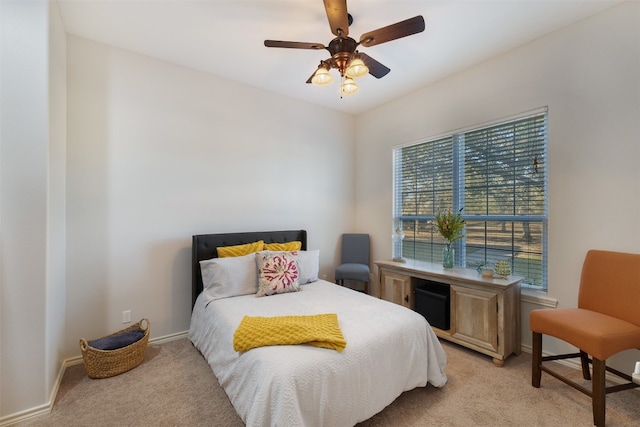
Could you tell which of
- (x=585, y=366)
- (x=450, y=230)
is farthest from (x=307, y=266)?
(x=585, y=366)

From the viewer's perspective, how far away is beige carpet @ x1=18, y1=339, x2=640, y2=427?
175cm

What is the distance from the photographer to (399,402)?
1.92 meters

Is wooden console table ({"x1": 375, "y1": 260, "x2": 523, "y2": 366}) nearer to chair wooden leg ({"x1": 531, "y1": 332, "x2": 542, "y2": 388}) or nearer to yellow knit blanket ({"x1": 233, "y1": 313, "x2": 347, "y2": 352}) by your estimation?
chair wooden leg ({"x1": 531, "y1": 332, "x2": 542, "y2": 388})

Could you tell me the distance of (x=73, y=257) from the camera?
2.43 metres

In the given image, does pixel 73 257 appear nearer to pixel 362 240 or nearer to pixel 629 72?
pixel 362 240

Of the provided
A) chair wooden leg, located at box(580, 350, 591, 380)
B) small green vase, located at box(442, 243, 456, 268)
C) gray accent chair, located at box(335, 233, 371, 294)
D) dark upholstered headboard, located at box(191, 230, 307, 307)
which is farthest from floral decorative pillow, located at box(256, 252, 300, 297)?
chair wooden leg, located at box(580, 350, 591, 380)

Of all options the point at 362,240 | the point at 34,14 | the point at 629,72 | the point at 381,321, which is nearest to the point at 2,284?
the point at 34,14

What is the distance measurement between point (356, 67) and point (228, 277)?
2.08 metres

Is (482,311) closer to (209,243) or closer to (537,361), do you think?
(537,361)

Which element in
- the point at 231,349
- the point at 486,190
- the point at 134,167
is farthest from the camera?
the point at 486,190

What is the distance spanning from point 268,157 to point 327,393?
2.78 m

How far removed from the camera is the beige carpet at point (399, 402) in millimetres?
1749

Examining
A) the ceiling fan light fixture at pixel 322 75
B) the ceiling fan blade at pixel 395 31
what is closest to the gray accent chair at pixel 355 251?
the ceiling fan light fixture at pixel 322 75

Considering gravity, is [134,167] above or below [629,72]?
below
